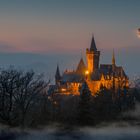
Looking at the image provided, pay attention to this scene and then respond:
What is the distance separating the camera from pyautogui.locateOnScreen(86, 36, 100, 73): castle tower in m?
130

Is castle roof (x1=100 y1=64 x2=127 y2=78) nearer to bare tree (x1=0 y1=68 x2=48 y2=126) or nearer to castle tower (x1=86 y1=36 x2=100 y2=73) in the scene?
castle tower (x1=86 y1=36 x2=100 y2=73)

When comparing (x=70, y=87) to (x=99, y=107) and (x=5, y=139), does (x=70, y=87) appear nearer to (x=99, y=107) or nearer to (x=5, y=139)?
(x=99, y=107)

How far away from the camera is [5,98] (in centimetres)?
2436

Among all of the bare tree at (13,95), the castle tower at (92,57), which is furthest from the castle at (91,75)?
the bare tree at (13,95)

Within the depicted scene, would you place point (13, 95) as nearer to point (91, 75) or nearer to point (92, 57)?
point (91, 75)

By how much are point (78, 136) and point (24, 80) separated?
10159mm

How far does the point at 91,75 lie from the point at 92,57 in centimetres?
1761

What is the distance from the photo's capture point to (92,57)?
133250mm

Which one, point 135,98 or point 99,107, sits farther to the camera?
point 135,98

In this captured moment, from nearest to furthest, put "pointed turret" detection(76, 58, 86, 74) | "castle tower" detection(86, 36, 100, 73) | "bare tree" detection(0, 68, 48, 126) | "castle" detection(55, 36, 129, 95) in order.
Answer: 1. "bare tree" detection(0, 68, 48, 126)
2. "castle" detection(55, 36, 129, 95)
3. "pointed turret" detection(76, 58, 86, 74)
4. "castle tower" detection(86, 36, 100, 73)

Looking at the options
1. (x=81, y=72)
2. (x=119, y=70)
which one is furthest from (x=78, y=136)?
(x=81, y=72)

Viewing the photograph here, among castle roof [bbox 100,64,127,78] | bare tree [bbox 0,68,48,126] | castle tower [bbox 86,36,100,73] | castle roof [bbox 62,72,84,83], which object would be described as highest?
castle tower [bbox 86,36,100,73]

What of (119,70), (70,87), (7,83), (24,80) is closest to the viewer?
(7,83)

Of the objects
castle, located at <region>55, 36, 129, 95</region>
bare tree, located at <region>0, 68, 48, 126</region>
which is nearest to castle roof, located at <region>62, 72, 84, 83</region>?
castle, located at <region>55, 36, 129, 95</region>
